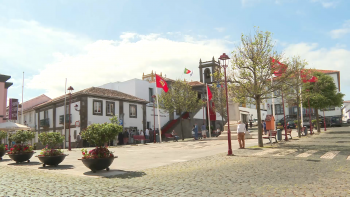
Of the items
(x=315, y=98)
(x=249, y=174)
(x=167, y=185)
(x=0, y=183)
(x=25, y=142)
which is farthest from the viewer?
(x=315, y=98)

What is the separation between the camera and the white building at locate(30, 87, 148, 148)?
113 feet

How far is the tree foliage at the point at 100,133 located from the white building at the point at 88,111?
2213cm

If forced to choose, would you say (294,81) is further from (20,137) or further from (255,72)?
(20,137)

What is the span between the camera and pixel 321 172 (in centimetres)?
902

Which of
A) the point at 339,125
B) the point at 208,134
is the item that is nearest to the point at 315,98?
the point at 208,134

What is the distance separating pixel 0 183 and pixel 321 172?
909 cm

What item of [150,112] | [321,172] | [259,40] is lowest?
[321,172]

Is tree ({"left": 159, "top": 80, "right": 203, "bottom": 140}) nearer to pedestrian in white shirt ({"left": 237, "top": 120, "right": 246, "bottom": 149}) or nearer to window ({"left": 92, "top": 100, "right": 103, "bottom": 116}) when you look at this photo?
window ({"left": 92, "top": 100, "right": 103, "bottom": 116})

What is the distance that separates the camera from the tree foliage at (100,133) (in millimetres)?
10380

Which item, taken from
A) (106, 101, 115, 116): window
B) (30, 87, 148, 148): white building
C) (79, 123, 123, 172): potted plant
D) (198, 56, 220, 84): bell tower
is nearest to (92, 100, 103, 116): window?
(30, 87, 148, 148): white building

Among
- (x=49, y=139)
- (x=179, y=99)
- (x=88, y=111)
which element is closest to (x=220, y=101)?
(x=179, y=99)

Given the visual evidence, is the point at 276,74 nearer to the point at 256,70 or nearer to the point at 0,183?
the point at 256,70

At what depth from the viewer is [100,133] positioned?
10.4m

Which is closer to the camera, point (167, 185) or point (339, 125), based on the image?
point (167, 185)
